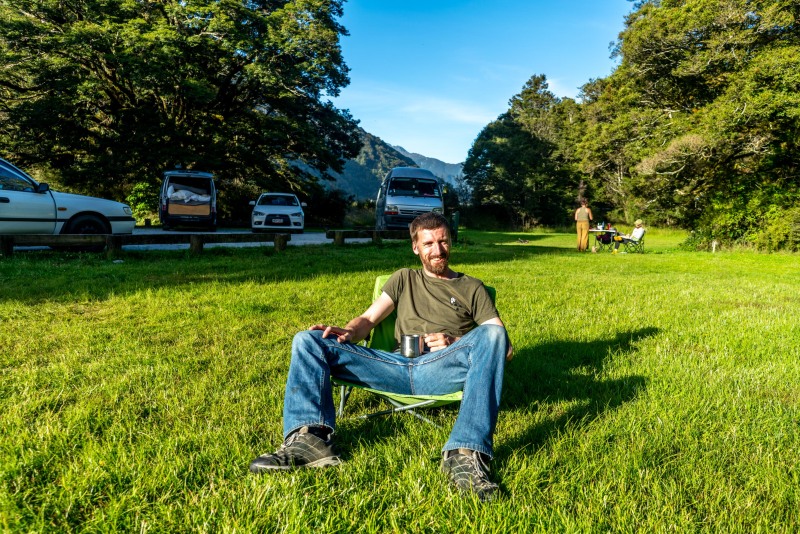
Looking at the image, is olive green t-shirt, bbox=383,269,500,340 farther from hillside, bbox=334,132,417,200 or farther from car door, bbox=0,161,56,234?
hillside, bbox=334,132,417,200

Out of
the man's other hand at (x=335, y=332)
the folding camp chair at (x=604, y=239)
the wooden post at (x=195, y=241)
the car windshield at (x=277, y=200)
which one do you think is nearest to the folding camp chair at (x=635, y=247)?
the folding camp chair at (x=604, y=239)

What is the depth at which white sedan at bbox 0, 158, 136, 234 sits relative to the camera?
28.9 feet

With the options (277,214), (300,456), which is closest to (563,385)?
(300,456)

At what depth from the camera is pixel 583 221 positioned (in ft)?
55.8

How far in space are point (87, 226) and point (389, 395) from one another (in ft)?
33.1

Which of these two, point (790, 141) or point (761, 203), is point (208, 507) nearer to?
point (761, 203)

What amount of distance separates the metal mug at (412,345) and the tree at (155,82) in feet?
75.2

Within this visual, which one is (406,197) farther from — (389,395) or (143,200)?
(143,200)

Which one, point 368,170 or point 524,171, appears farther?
point 368,170

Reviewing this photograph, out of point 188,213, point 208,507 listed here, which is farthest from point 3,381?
point 188,213

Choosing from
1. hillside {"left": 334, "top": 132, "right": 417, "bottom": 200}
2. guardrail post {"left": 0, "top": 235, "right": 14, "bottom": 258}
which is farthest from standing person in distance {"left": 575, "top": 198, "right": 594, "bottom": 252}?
hillside {"left": 334, "top": 132, "right": 417, "bottom": 200}

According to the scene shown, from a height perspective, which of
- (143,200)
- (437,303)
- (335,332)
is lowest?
(335,332)

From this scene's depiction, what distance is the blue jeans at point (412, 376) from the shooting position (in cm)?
238

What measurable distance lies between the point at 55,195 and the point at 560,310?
10.1 meters
